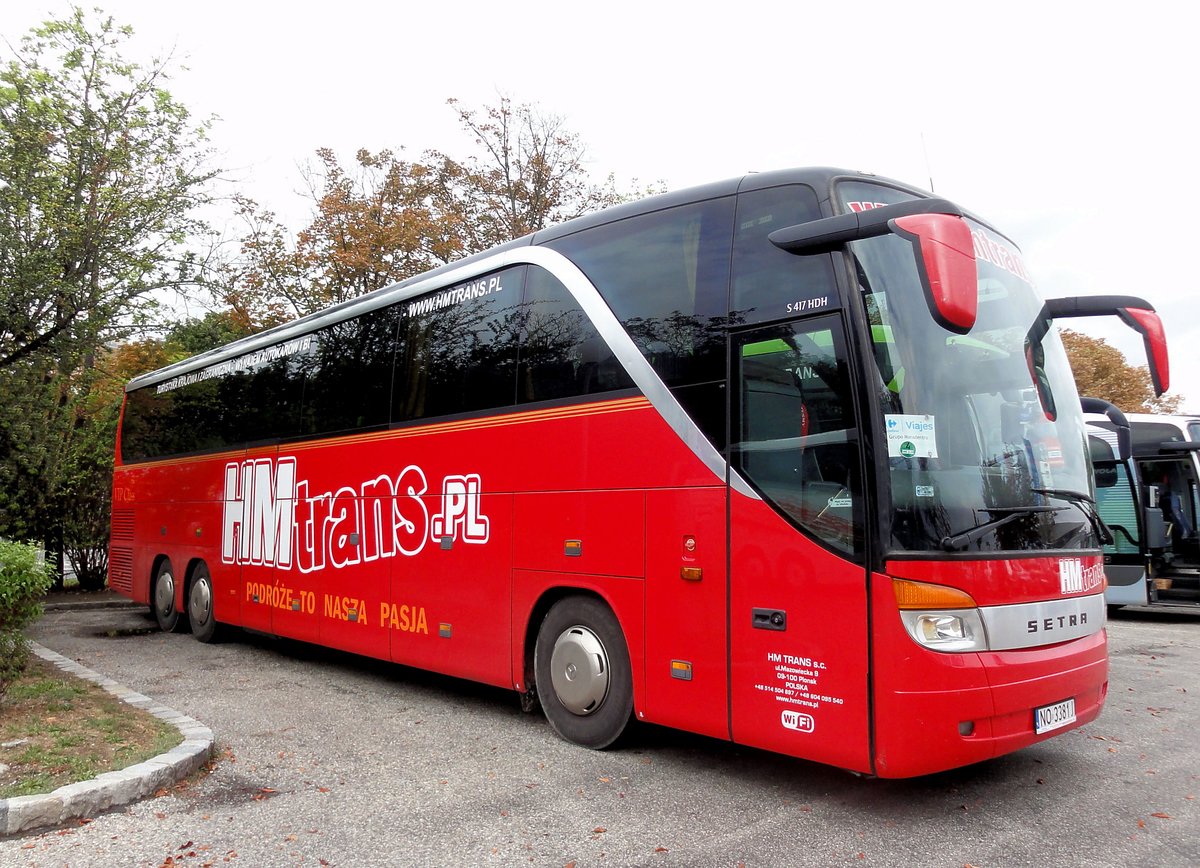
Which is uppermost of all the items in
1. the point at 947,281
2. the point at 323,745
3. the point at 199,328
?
the point at 199,328

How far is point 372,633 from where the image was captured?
8.61m

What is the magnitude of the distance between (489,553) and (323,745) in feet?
6.05

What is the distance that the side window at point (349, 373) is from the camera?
8734 mm

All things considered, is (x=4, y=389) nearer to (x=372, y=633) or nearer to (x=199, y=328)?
(x=372, y=633)

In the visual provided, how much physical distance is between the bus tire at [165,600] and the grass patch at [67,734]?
4778 millimetres

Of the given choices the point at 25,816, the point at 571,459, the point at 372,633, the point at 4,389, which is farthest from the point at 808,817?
the point at 4,389

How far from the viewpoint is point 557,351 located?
670cm

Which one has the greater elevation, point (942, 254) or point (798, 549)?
point (942, 254)

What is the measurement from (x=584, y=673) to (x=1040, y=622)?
2.93 m

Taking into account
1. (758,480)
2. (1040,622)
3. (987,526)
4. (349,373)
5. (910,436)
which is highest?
(349,373)

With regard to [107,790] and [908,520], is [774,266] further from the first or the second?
[107,790]

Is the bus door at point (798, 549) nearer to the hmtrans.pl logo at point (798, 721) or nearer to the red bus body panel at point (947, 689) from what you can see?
the hmtrans.pl logo at point (798, 721)

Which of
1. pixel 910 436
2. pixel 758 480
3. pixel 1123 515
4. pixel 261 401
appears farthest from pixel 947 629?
pixel 1123 515

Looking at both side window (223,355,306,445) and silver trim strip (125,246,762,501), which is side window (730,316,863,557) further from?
side window (223,355,306,445)
